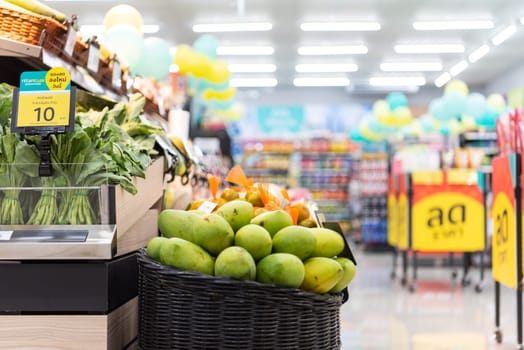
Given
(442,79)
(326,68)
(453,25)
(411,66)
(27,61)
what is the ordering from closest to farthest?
(27,61)
(453,25)
(411,66)
(326,68)
(442,79)

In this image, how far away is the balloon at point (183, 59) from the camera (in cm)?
727

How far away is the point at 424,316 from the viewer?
5176mm

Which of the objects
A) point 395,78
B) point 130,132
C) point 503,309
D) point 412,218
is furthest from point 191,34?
point 130,132

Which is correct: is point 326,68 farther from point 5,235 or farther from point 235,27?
point 5,235

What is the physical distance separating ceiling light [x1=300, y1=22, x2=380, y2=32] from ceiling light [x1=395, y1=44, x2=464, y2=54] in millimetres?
1687

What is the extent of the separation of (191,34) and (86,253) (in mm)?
11990

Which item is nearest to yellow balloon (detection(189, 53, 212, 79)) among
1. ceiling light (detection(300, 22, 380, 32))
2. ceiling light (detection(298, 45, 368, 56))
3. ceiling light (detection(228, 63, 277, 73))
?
ceiling light (detection(300, 22, 380, 32))

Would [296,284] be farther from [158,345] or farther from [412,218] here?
[412,218]

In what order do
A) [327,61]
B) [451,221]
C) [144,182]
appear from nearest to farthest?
[144,182]
[451,221]
[327,61]

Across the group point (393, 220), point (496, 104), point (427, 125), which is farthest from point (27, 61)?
point (427, 125)

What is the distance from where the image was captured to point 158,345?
1.41 metres

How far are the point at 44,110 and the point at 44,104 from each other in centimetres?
2

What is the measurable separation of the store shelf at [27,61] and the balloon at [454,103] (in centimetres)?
851

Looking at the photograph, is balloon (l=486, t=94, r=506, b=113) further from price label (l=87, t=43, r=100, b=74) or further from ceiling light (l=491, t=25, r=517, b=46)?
price label (l=87, t=43, r=100, b=74)
